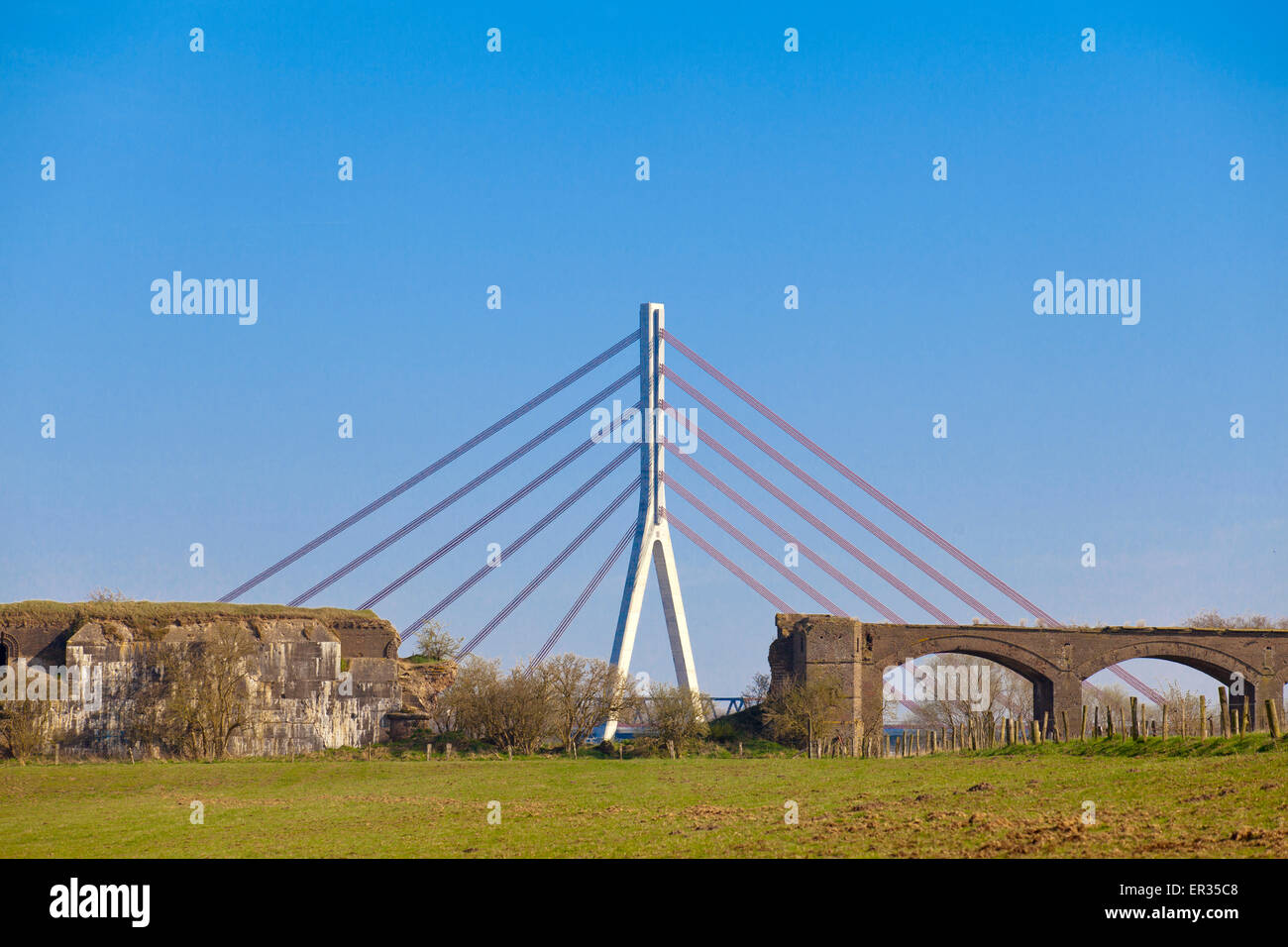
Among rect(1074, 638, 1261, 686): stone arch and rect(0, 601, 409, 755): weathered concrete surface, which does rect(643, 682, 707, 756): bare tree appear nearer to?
rect(0, 601, 409, 755): weathered concrete surface

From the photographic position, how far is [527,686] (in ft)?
147

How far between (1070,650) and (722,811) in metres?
38.2

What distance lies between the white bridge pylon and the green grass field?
16.4 meters

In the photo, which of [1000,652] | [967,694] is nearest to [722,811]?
[1000,652]

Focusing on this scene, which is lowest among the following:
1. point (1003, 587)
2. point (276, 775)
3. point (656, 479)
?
point (276, 775)

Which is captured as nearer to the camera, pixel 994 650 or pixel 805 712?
pixel 805 712

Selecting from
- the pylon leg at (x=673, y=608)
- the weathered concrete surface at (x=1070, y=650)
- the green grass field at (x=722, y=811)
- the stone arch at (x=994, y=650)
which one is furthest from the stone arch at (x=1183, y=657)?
the green grass field at (x=722, y=811)

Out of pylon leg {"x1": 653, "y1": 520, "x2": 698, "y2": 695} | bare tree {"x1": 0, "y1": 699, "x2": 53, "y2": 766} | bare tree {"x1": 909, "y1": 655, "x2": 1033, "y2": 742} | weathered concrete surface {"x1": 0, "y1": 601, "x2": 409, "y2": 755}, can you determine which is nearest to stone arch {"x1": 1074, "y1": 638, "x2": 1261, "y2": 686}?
bare tree {"x1": 909, "y1": 655, "x2": 1033, "y2": 742}

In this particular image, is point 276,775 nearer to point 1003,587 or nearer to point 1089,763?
point 1089,763

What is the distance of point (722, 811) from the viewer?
63.6 feet

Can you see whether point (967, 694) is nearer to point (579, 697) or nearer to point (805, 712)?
point (805, 712)

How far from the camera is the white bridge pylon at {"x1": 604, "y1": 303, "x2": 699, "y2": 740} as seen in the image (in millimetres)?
46969
